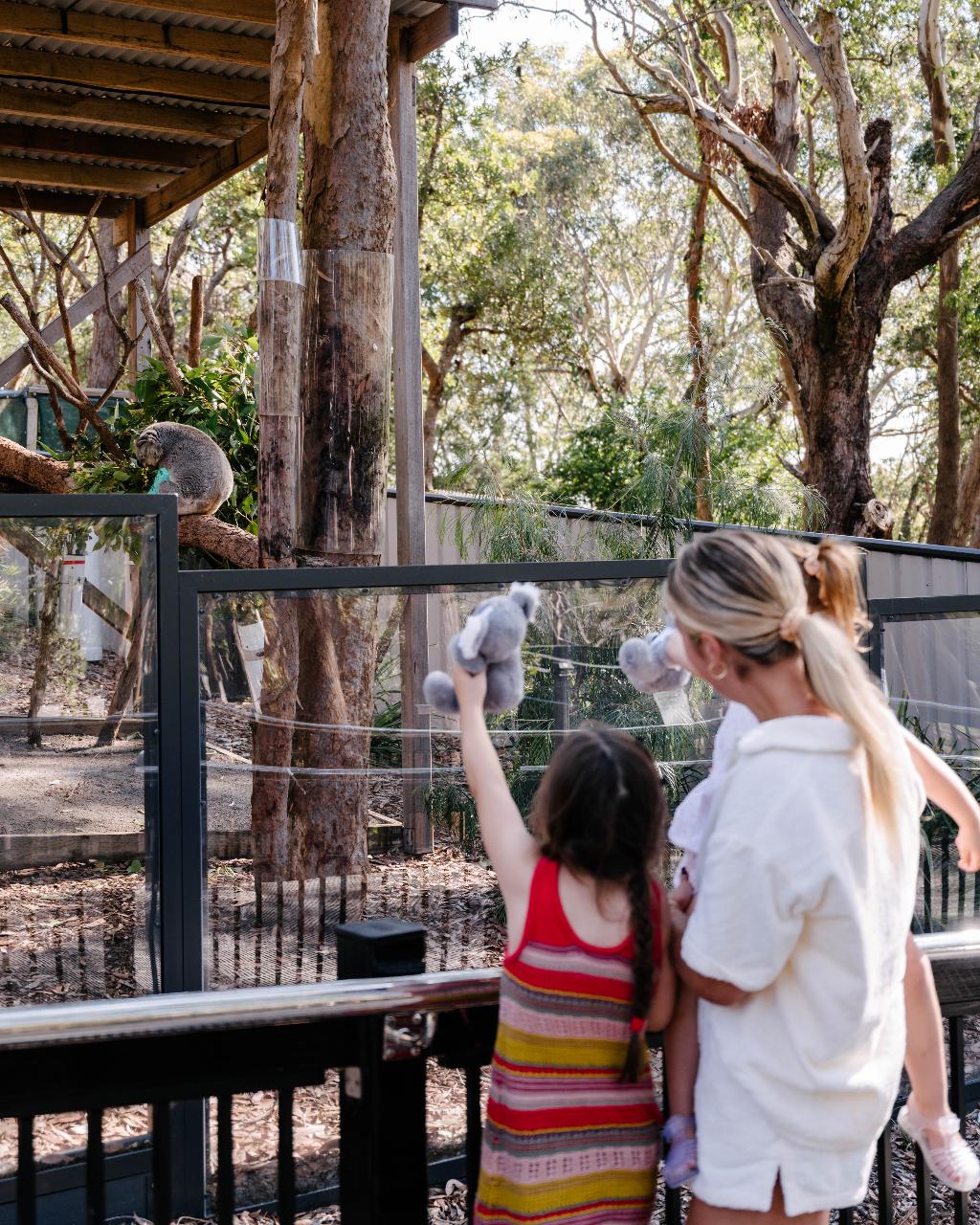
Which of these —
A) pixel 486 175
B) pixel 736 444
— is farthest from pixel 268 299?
pixel 486 175

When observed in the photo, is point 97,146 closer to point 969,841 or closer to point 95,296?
point 95,296

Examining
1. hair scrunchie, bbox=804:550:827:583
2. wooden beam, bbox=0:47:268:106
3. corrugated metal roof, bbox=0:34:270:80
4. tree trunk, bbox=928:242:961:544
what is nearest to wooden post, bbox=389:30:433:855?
corrugated metal roof, bbox=0:34:270:80

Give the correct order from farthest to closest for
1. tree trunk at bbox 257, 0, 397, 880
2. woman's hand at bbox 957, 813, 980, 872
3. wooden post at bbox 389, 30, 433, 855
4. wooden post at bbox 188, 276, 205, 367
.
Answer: wooden post at bbox 188, 276, 205, 367 < wooden post at bbox 389, 30, 433, 855 < tree trunk at bbox 257, 0, 397, 880 < woman's hand at bbox 957, 813, 980, 872

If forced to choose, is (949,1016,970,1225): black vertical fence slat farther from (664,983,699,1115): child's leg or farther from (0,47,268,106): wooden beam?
(0,47,268,106): wooden beam

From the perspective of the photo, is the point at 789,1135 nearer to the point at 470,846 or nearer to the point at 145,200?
the point at 470,846

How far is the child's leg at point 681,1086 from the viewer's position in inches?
63.8

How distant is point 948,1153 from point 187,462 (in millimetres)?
5371

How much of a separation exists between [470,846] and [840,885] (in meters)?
2.27

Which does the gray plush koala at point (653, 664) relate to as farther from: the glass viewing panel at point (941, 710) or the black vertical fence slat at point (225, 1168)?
the glass viewing panel at point (941, 710)

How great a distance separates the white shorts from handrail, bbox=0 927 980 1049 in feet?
1.06

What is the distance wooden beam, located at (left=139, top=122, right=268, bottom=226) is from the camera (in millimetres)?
8508

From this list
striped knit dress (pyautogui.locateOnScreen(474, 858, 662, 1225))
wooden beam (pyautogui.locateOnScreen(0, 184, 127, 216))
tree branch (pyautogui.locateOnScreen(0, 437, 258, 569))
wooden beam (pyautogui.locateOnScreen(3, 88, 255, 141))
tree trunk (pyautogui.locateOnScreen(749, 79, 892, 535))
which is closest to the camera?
striped knit dress (pyautogui.locateOnScreen(474, 858, 662, 1225))

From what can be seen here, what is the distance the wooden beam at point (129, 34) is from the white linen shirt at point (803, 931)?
652 centimetres

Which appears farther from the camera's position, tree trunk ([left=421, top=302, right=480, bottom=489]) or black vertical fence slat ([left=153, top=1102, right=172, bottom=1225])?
tree trunk ([left=421, top=302, right=480, bottom=489])
